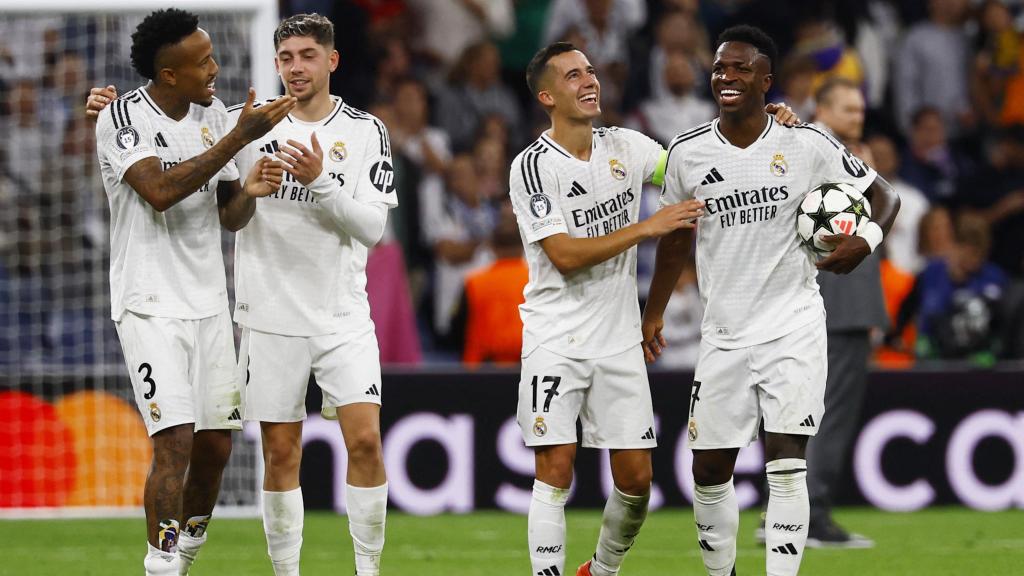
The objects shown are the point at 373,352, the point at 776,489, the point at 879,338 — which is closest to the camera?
the point at 776,489

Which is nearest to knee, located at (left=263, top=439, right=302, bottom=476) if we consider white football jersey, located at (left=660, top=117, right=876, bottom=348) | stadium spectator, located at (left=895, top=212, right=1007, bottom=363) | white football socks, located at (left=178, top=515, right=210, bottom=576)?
white football socks, located at (left=178, top=515, right=210, bottom=576)

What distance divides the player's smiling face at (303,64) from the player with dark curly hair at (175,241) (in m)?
0.30

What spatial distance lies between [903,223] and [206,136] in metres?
7.17

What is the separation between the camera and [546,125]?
13.0 m

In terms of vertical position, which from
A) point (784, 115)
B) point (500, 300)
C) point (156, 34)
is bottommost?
point (500, 300)

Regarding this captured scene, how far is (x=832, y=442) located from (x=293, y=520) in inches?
131

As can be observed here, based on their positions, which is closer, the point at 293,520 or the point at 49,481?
the point at 293,520

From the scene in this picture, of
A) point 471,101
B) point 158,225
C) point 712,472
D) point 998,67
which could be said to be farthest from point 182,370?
point 998,67

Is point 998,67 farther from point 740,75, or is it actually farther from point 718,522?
point 718,522

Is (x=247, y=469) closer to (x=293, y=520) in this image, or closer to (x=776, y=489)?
(x=293, y=520)

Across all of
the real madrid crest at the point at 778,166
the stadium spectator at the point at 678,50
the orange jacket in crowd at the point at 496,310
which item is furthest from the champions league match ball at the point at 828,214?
the stadium spectator at the point at 678,50

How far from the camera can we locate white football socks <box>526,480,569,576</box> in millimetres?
6512

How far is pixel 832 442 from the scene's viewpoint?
8734mm

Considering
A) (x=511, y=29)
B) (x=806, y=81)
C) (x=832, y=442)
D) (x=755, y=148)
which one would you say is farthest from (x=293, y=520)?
(x=511, y=29)
